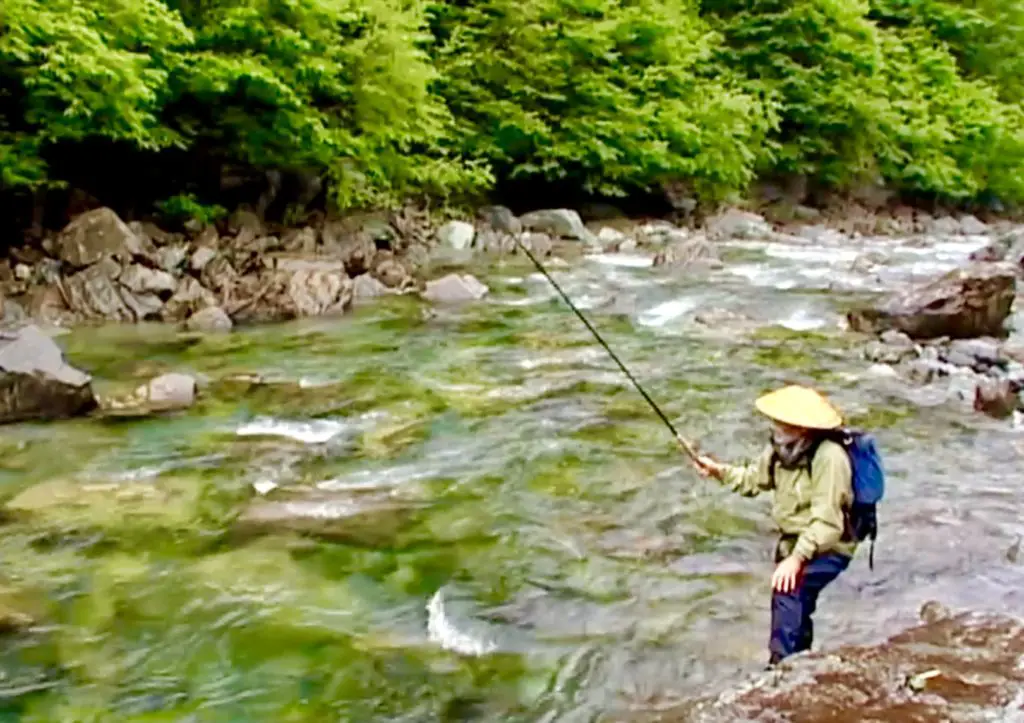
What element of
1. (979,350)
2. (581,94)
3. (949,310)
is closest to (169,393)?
(979,350)

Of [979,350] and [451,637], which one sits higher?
[979,350]

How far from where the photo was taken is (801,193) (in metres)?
33.4

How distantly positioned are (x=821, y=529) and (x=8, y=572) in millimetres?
4599

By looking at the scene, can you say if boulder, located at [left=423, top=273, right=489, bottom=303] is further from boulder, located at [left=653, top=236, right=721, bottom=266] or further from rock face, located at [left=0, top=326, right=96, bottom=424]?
rock face, located at [left=0, top=326, right=96, bottom=424]

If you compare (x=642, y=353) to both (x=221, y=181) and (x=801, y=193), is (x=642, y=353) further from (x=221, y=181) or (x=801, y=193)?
(x=801, y=193)

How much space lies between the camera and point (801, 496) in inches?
201

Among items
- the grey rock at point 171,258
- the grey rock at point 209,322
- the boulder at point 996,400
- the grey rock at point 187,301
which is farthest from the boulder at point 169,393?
the boulder at point 996,400

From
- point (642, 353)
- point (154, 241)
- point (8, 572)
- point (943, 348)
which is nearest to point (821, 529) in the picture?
point (8, 572)

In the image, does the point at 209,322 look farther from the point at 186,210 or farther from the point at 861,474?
the point at 861,474

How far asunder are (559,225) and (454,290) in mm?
7155

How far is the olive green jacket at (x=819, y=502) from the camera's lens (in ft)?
16.1

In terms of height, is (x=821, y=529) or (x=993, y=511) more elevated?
(x=821, y=529)

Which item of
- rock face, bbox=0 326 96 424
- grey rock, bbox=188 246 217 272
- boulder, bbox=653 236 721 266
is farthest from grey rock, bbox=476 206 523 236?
rock face, bbox=0 326 96 424

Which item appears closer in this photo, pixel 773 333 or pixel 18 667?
pixel 18 667
